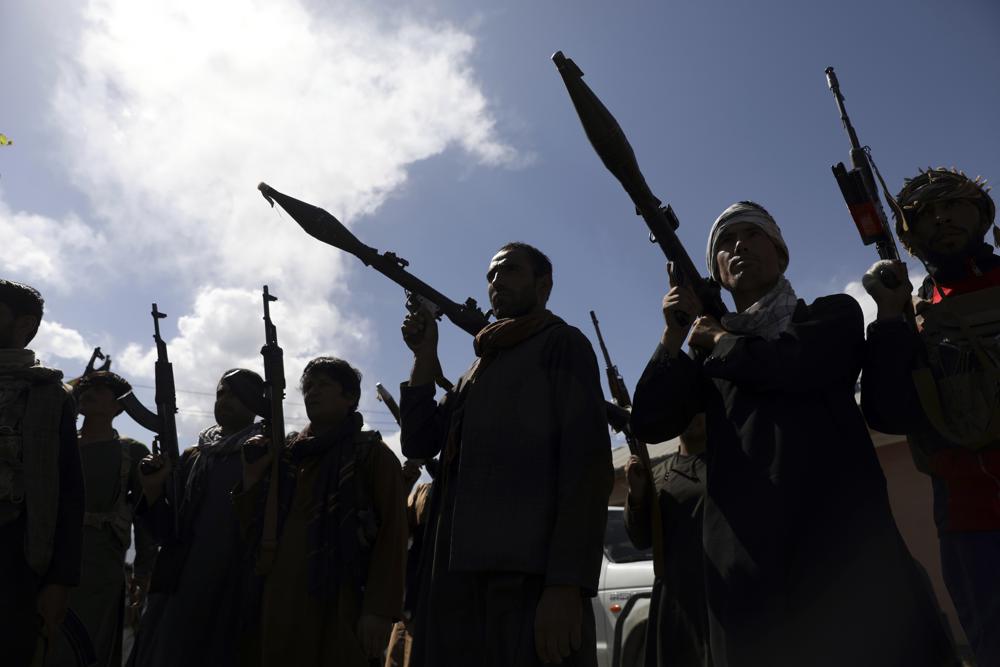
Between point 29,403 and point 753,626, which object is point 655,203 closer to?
point 753,626

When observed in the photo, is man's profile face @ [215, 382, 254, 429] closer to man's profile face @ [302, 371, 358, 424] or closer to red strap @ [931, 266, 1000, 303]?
man's profile face @ [302, 371, 358, 424]

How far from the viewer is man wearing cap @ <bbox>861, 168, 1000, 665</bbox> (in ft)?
7.20

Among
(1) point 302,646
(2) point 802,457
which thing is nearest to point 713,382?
(2) point 802,457

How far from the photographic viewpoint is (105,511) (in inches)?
181

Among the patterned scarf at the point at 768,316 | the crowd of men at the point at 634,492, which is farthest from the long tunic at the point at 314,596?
the patterned scarf at the point at 768,316

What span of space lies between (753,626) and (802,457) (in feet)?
1.47

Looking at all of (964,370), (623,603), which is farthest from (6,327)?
(623,603)

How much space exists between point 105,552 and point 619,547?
3708mm

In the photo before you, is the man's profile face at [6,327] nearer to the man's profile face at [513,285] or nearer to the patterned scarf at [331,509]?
the patterned scarf at [331,509]

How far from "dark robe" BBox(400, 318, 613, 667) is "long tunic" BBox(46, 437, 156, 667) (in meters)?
2.63

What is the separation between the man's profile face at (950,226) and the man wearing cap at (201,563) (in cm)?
326

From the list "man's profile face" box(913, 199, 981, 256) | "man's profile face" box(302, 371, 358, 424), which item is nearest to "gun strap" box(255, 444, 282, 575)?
"man's profile face" box(302, 371, 358, 424)

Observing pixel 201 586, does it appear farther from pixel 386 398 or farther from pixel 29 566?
pixel 386 398

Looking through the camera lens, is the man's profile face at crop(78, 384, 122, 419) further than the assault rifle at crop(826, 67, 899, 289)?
Yes
